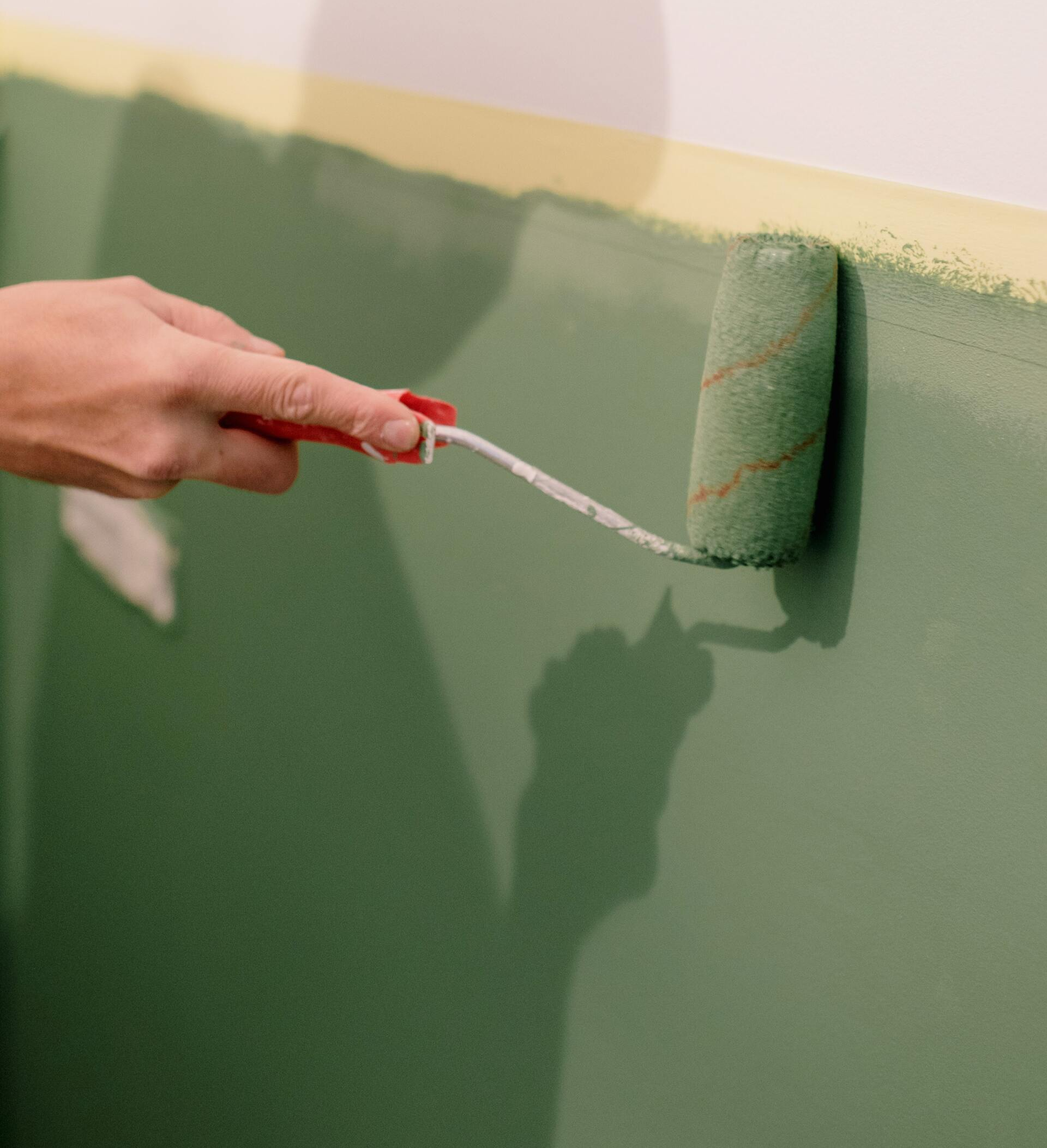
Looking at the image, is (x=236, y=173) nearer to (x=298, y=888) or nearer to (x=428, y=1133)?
(x=298, y=888)

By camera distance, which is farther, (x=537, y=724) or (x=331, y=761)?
(x=331, y=761)

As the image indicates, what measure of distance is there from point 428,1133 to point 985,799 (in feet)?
2.00

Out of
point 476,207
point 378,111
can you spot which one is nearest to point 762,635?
point 476,207

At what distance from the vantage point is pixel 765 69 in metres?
0.57

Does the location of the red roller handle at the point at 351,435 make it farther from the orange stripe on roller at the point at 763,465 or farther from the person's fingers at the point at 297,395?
the orange stripe on roller at the point at 763,465

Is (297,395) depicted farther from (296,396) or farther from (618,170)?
(618,170)

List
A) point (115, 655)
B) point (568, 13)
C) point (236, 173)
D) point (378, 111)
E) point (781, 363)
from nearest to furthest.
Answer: point (781, 363) < point (568, 13) < point (378, 111) < point (236, 173) < point (115, 655)

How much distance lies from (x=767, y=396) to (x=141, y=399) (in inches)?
15.5

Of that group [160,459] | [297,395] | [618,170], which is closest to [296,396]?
[297,395]

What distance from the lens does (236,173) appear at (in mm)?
934

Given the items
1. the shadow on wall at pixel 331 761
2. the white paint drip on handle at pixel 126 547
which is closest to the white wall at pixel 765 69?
the shadow on wall at pixel 331 761

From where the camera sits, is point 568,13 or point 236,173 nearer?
point 568,13

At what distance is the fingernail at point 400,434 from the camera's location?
617 mm

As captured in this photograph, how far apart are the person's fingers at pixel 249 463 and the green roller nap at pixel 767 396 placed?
300mm
